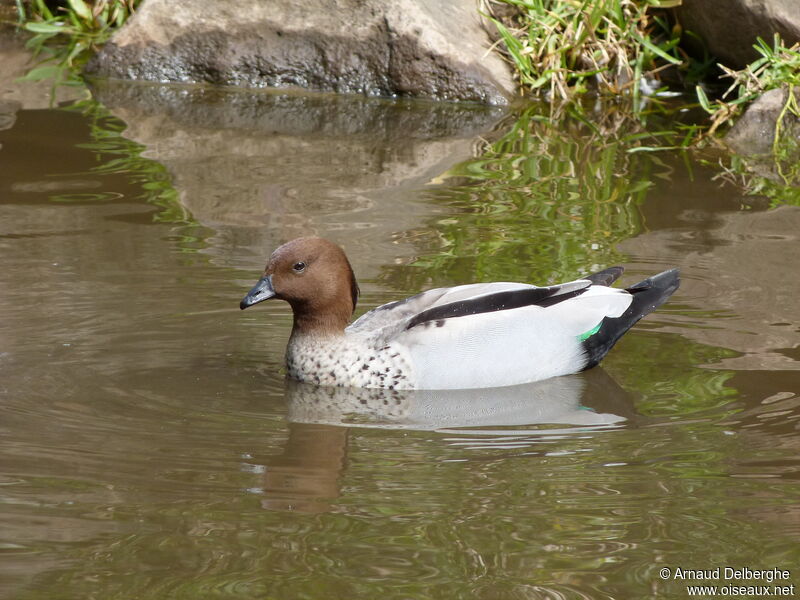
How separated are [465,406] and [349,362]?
642 millimetres

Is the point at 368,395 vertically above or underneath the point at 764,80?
underneath

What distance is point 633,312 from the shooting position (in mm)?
6496

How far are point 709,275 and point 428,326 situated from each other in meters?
2.10

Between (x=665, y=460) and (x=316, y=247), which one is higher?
(x=316, y=247)

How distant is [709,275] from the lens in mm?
7309

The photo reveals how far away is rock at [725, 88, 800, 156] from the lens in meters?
10.3

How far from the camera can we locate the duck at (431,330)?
237 inches

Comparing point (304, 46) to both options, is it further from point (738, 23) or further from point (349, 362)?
point (349, 362)

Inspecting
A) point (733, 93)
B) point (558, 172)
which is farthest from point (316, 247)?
point (733, 93)

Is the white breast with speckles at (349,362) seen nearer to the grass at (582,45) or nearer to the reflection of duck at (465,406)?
the reflection of duck at (465,406)

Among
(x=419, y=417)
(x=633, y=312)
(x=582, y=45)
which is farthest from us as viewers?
(x=582, y=45)

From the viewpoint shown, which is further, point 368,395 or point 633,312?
point 633,312

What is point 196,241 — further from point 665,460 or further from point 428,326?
point 665,460

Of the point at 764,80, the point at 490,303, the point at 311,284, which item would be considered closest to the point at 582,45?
the point at 764,80
